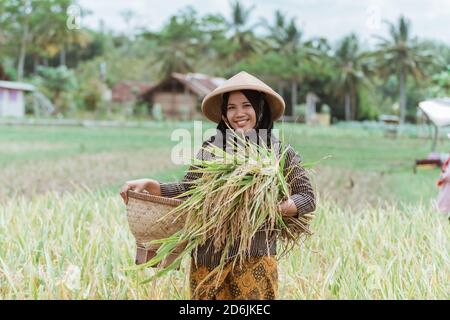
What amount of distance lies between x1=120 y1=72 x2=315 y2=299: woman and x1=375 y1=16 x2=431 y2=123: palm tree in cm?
2326

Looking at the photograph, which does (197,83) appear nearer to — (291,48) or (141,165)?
(291,48)

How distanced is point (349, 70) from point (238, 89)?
24796 millimetres

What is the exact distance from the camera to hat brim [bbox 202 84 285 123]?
179 cm

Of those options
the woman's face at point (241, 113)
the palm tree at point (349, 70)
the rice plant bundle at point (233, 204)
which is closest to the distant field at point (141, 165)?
the woman's face at point (241, 113)

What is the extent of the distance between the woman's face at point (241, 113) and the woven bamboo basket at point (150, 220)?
0.87 ft

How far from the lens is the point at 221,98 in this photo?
75.1 inches

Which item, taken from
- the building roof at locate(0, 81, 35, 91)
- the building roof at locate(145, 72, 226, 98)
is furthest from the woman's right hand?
the building roof at locate(145, 72, 226, 98)

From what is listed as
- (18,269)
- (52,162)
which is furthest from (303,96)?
(18,269)

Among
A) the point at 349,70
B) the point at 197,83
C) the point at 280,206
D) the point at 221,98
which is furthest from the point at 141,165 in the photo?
the point at 349,70

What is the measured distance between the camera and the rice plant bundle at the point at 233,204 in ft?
5.47

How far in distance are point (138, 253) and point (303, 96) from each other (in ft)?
72.4

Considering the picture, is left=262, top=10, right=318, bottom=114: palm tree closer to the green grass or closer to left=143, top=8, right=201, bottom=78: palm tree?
left=143, top=8, right=201, bottom=78: palm tree
